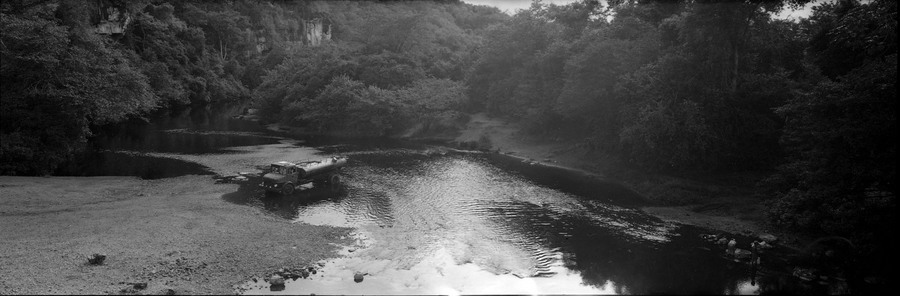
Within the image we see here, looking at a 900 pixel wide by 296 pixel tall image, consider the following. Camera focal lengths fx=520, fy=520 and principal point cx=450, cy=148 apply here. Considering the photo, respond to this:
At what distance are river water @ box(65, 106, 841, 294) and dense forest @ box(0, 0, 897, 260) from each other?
3.94 m

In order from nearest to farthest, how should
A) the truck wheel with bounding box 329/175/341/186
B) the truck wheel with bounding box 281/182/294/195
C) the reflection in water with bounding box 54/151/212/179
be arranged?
1. the truck wheel with bounding box 281/182/294/195
2. the truck wheel with bounding box 329/175/341/186
3. the reflection in water with bounding box 54/151/212/179

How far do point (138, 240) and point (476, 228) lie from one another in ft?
48.4

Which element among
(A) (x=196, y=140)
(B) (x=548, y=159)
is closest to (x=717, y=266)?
(B) (x=548, y=159)

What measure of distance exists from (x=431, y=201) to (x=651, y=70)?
19412mm

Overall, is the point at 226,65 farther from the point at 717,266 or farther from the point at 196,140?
the point at 717,266

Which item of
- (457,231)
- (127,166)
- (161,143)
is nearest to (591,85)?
(457,231)

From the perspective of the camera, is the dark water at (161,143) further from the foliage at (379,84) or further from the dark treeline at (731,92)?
the dark treeline at (731,92)

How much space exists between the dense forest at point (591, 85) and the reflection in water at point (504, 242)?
17.3ft

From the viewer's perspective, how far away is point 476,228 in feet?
84.3

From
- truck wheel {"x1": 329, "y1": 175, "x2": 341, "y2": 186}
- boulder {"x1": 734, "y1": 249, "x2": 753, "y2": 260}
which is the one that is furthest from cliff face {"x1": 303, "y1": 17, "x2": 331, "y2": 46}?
boulder {"x1": 734, "y1": 249, "x2": 753, "y2": 260}

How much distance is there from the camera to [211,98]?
93188 millimetres

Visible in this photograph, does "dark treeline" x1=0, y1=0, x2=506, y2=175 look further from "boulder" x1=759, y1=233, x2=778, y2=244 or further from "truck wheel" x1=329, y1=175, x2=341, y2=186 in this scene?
"boulder" x1=759, y1=233, x2=778, y2=244

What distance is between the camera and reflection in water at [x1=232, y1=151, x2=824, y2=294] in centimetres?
1889

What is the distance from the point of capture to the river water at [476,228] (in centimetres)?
1897
